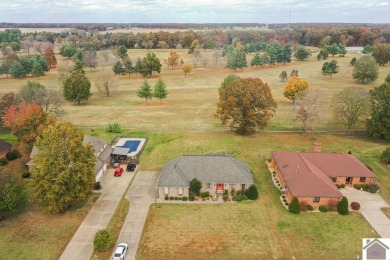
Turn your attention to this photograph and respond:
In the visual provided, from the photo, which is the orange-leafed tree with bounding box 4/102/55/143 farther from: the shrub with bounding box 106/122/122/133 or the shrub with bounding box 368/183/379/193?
the shrub with bounding box 368/183/379/193

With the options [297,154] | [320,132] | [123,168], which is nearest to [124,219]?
[123,168]

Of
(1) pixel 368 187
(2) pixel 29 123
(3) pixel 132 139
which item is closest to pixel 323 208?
(1) pixel 368 187

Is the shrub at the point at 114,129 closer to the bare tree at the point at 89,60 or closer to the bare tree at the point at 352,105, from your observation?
the bare tree at the point at 352,105

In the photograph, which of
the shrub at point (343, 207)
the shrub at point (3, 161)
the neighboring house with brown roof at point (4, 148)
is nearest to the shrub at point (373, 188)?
the shrub at point (343, 207)

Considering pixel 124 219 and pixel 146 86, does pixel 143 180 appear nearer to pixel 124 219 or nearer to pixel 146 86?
pixel 124 219

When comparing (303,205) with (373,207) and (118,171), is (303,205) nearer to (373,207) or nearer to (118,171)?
(373,207)

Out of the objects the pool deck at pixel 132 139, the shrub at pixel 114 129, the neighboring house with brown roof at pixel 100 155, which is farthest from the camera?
the shrub at pixel 114 129
